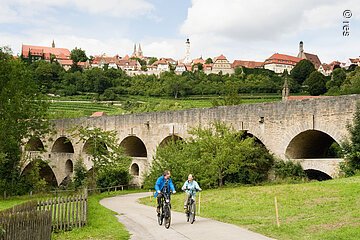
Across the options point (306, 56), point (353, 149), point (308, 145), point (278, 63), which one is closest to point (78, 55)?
point (278, 63)

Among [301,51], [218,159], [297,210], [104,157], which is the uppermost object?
[301,51]

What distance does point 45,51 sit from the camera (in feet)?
558

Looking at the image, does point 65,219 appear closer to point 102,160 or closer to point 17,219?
point 17,219

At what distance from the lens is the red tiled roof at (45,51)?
533ft

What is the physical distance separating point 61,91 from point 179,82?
87.3ft

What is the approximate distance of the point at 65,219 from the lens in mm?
13320

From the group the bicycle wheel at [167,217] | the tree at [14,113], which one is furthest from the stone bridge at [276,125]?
the bicycle wheel at [167,217]

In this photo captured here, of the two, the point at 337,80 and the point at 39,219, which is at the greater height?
the point at 337,80

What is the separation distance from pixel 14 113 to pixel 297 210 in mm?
23530

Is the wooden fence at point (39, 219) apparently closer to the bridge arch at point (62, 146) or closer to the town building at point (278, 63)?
the bridge arch at point (62, 146)

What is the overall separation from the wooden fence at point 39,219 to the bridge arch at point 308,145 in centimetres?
1525

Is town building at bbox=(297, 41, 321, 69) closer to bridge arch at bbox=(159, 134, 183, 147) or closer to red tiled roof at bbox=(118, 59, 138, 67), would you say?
red tiled roof at bbox=(118, 59, 138, 67)

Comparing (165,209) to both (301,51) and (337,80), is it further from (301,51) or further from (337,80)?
(301,51)

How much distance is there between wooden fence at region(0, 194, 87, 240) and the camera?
31.2 ft
